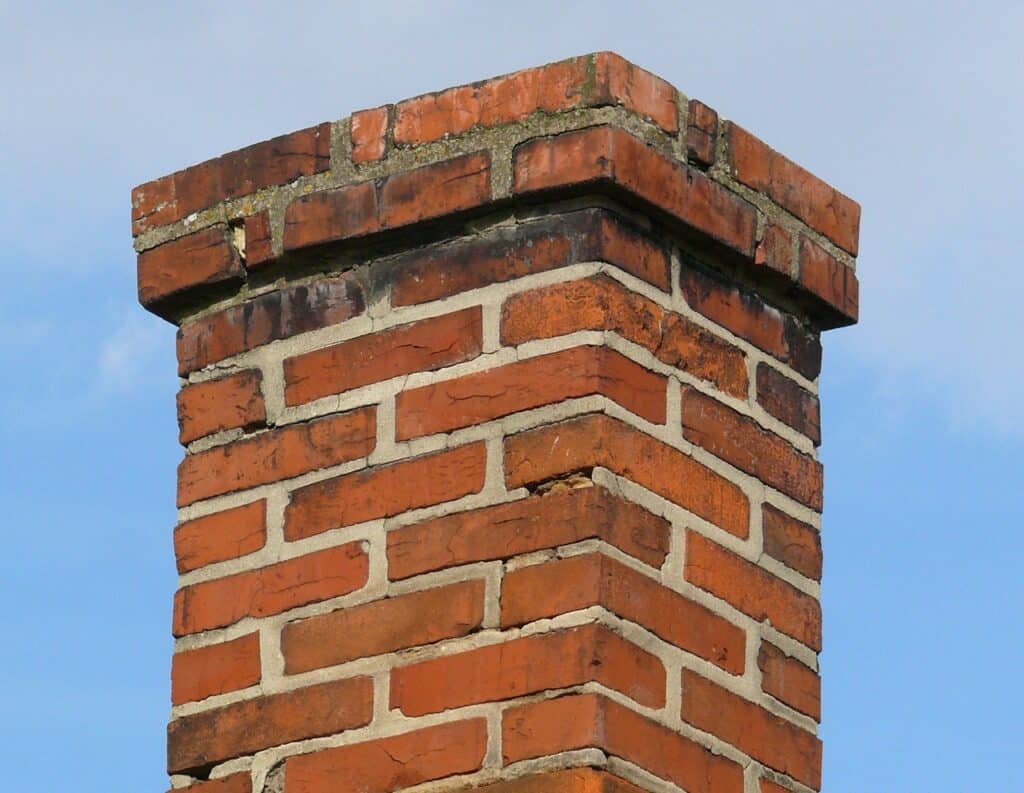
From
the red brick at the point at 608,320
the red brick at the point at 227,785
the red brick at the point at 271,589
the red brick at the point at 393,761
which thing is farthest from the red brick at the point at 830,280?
the red brick at the point at 227,785

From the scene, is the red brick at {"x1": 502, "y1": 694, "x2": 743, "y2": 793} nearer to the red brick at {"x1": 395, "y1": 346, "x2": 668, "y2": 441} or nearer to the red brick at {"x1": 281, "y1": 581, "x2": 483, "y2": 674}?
the red brick at {"x1": 281, "y1": 581, "x2": 483, "y2": 674}

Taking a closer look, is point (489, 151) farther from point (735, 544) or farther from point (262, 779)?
point (262, 779)

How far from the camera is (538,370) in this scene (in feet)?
10.5

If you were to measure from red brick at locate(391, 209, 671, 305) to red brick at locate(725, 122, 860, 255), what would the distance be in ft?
0.73

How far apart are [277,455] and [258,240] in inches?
12.3

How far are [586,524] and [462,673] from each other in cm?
24

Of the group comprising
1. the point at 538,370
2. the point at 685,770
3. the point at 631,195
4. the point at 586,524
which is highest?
the point at 631,195

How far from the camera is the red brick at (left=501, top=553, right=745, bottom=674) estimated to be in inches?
120

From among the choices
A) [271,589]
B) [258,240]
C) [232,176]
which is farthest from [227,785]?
[232,176]

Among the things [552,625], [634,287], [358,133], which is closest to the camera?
[552,625]

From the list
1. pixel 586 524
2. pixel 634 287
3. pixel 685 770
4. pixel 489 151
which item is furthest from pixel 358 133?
pixel 685 770

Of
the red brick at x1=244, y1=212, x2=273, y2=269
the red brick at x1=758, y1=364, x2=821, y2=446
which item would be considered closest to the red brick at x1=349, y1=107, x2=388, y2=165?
the red brick at x1=244, y1=212, x2=273, y2=269

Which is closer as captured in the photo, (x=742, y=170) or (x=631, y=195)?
(x=631, y=195)

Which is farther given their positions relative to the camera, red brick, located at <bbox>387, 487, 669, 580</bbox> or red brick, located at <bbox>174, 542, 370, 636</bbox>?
red brick, located at <bbox>174, 542, 370, 636</bbox>
